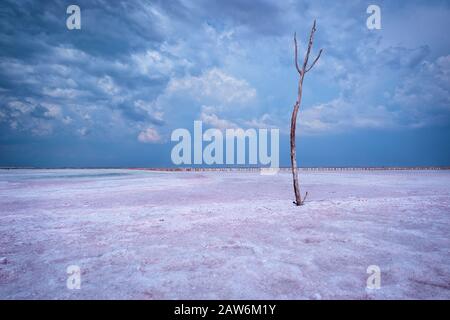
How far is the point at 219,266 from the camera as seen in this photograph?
13.7ft

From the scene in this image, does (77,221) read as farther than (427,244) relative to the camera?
Yes

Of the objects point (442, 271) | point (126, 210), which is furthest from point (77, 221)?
point (442, 271)

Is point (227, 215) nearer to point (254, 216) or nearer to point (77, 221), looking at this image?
point (254, 216)

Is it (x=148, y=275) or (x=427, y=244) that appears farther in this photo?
(x=427, y=244)
